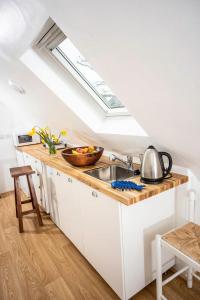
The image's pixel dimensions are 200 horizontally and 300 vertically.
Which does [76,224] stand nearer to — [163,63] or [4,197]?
[163,63]

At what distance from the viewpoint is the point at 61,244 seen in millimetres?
2176

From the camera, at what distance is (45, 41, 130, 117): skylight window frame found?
5.61 ft

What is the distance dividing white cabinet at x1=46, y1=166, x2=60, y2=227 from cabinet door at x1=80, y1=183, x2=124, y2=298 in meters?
0.64

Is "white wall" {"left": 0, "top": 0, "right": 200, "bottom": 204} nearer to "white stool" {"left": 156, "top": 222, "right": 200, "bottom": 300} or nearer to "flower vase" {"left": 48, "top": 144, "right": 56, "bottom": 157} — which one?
"white stool" {"left": 156, "top": 222, "right": 200, "bottom": 300}

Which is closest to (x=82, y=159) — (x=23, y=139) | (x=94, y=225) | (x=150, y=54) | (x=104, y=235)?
(x=94, y=225)

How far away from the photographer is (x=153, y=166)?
54.8 inches

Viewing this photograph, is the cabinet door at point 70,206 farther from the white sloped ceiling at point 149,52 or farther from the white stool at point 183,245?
the white sloped ceiling at point 149,52

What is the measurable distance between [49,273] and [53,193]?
0.83 metres

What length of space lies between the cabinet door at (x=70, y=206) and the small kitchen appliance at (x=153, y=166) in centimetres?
62

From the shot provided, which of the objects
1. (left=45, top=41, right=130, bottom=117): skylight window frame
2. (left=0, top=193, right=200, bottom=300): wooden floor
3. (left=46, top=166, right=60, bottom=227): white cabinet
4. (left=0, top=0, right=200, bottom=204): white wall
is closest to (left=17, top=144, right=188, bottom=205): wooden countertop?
(left=0, top=0, right=200, bottom=204): white wall

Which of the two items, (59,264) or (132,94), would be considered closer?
(132,94)

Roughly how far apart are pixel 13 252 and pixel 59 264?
1.94 feet

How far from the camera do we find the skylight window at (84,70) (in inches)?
67.1

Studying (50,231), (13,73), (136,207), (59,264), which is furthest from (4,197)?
(136,207)
